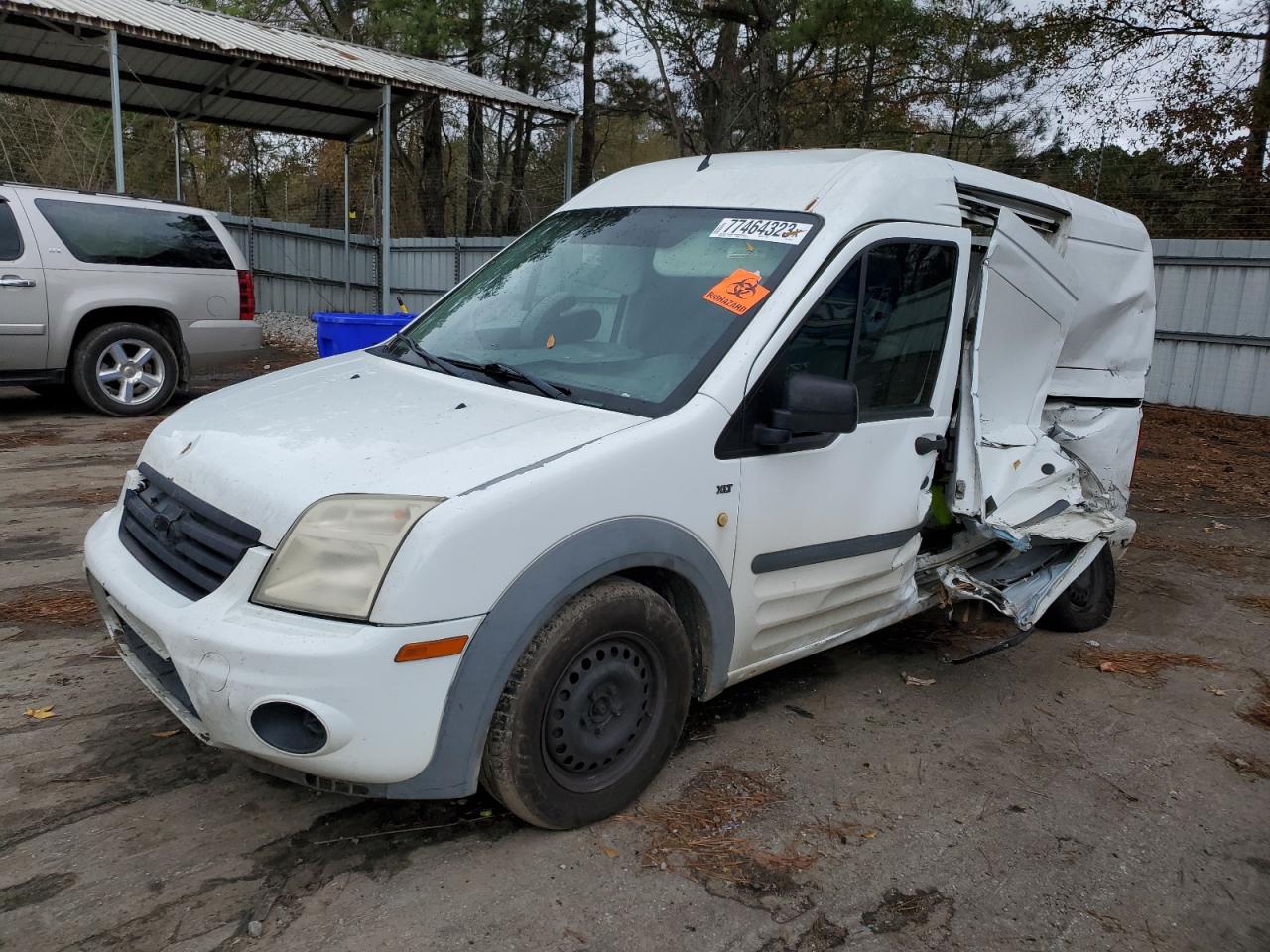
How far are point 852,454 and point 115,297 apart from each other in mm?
7573

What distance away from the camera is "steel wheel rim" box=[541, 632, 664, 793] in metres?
2.70

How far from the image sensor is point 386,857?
265 cm

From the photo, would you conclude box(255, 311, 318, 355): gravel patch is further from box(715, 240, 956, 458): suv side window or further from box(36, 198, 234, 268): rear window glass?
box(715, 240, 956, 458): suv side window

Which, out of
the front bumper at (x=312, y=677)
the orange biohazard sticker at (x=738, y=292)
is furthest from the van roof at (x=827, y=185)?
the front bumper at (x=312, y=677)

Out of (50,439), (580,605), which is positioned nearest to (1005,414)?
(580,605)

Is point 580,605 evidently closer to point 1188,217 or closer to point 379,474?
point 379,474

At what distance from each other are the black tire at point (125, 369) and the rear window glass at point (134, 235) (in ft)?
2.12

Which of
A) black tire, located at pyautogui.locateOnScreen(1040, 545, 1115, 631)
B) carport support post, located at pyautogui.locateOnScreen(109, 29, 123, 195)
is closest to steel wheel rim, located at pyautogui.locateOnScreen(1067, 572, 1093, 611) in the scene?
black tire, located at pyautogui.locateOnScreen(1040, 545, 1115, 631)

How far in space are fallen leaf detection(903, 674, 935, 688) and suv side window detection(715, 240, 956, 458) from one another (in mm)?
1197

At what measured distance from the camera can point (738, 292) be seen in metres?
3.16

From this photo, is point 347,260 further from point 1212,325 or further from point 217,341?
point 1212,325

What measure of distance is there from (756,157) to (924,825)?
2536 millimetres

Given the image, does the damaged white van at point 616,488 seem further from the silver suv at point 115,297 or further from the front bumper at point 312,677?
the silver suv at point 115,297

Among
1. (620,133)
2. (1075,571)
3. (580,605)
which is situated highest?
(620,133)
